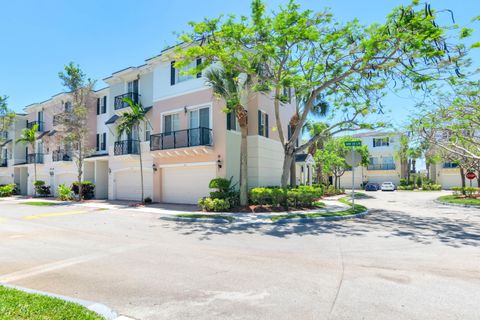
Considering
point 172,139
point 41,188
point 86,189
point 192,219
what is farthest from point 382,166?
point 41,188

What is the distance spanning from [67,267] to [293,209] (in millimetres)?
11270

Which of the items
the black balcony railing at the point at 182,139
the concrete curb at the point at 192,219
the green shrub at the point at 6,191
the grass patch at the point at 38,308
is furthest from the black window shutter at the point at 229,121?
the green shrub at the point at 6,191

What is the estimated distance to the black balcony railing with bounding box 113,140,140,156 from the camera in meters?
22.0

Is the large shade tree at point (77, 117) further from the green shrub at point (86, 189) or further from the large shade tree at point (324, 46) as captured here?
the large shade tree at point (324, 46)

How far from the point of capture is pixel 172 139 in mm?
19453

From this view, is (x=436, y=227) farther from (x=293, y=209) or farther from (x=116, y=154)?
(x=116, y=154)

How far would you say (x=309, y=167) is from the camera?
29.2 meters

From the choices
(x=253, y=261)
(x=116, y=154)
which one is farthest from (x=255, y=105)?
(x=253, y=261)

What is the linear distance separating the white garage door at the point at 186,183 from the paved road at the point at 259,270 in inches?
303

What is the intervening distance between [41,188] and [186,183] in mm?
18965

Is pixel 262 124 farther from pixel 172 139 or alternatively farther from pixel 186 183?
pixel 186 183

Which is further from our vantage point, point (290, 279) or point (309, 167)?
point (309, 167)

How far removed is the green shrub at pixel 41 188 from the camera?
1172 inches

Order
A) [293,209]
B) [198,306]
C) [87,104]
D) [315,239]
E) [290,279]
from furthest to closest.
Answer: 1. [87,104]
2. [293,209]
3. [315,239]
4. [290,279]
5. [198,306]
